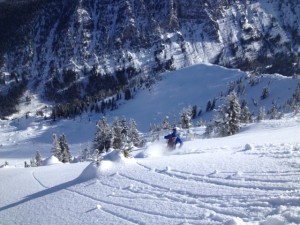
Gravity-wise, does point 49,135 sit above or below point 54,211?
below

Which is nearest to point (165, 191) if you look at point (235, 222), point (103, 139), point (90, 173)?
point (235, 222)

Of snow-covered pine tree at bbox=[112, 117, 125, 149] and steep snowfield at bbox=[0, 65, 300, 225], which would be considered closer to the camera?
steep snowfield at bbox=[0, 65, 300, 225]

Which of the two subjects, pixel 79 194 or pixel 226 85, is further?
pixel 226 85

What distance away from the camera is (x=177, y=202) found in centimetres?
1051

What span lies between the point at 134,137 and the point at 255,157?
5209 centimetres

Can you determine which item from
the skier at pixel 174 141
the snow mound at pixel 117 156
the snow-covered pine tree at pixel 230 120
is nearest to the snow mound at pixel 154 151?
the skier at pixel 174 141

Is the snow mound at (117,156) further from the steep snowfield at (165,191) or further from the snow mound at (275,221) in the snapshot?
the snow mound at (275,221)

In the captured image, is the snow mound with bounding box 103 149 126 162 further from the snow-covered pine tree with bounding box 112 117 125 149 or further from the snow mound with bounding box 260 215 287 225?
the snow-covered pine tree with bounding box 112 117 125 149

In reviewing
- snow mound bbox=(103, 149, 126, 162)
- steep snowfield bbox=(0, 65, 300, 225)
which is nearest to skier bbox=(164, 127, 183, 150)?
steep snowfield bbox=(0, 65, 300, 225)

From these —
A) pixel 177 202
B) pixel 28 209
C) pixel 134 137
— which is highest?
pixel 177 202

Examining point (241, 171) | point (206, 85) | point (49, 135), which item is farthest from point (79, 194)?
point (206, 85)

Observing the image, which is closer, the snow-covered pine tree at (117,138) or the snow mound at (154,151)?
the snow mound at (154,151)

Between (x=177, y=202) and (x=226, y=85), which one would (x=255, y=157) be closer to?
(x=177, y=202)

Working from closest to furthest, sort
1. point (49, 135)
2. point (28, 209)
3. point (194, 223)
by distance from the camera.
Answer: point (194, 223) < point (28, 209) < point (49, 135)
